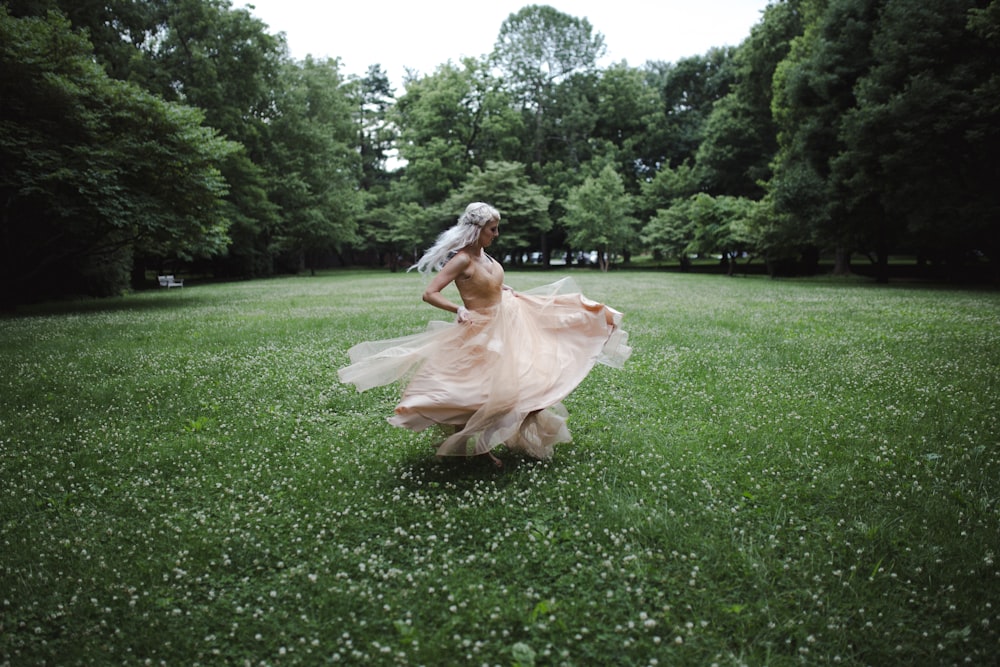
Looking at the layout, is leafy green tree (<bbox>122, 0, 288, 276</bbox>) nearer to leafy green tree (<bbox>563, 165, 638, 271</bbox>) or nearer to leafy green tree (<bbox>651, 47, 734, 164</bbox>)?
leafy green tree (<bbox>563, 165, 638, 271</bbox>)

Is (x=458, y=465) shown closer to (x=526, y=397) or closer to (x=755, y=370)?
(x=526, y=397)

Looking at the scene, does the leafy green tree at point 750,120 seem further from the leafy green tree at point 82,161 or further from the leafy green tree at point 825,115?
the leafy green tree at point 82,161

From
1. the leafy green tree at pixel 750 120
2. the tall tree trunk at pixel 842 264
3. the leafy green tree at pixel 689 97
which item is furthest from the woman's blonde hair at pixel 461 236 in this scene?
the leafy green tree at pixel 689 97

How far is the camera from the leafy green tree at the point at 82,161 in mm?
19641

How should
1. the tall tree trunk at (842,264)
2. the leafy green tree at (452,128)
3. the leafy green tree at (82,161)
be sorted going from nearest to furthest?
the leafy green tree at (82,161) → the tall tree trunk at (842,264) → the leafy green tree at (452,128)

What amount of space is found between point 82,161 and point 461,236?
2195 cm

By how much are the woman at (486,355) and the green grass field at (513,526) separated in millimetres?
590

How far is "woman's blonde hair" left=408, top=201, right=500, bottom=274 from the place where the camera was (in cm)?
571

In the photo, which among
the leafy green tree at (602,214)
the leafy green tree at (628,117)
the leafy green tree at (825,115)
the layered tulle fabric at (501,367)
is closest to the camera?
the layered tulle fabric at (501,367)

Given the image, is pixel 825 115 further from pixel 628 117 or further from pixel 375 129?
pixel 375 129

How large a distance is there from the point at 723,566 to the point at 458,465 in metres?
2.98

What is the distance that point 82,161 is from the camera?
67.5ft

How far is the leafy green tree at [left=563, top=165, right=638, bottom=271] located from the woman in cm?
5067

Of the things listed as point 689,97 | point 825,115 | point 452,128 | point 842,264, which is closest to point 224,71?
point 452,128
